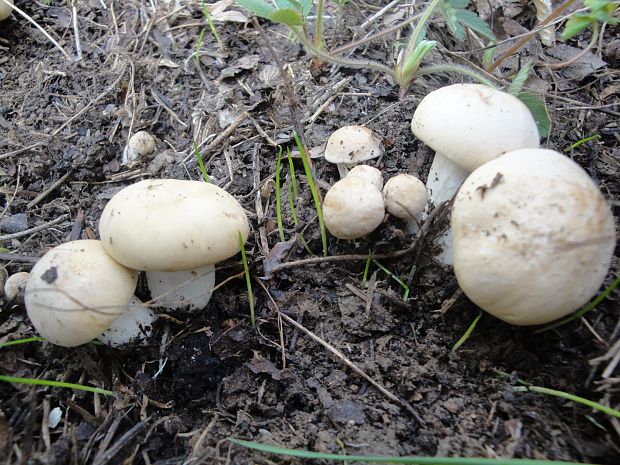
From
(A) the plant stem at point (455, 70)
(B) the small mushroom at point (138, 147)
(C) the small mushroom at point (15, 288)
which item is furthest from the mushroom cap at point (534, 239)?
(B) the small mushroom at point (138, 147)

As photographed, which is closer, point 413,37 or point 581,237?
point 581,237

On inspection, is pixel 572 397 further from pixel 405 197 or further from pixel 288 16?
pixel 288 16

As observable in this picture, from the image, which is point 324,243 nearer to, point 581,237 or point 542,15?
point 581,237

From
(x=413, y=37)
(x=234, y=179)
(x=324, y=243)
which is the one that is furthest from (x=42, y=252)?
(x=413, y=37)

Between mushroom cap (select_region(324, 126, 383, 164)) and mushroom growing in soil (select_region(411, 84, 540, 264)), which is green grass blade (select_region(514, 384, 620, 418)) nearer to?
mushroom growing in soil (select_region(411, 84, 540, 264))

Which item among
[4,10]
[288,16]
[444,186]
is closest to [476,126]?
[444,186]
